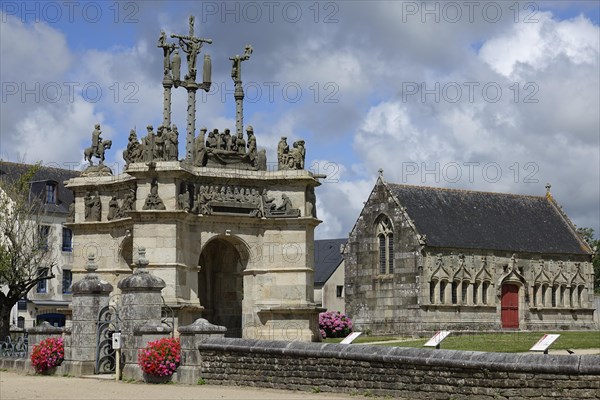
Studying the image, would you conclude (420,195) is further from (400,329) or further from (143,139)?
(143,139)

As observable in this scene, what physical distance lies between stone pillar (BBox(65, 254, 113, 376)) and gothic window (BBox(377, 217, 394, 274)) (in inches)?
1187

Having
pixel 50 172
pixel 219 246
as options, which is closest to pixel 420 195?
pixel 50 172

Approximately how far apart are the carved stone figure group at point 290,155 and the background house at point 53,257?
26210mm

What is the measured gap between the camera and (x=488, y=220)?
2201 inches

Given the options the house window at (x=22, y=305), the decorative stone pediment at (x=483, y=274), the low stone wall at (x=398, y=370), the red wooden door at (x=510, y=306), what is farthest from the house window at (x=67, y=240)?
the low stone wall at (x=398, y=370)

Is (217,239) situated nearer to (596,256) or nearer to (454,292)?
(454,292)

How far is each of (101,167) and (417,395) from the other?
16.4m

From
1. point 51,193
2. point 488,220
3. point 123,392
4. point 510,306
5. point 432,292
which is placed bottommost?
point 123,392

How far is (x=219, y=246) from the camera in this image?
32.0m

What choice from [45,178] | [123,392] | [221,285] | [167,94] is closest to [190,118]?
[167,94]

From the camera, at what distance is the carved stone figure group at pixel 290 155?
30.4m

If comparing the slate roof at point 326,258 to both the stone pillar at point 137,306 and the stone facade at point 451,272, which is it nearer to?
the stone facade at point 451,272

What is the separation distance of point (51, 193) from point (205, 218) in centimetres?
3094

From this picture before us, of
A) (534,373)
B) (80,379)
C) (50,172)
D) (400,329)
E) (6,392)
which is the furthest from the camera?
(50,172)
